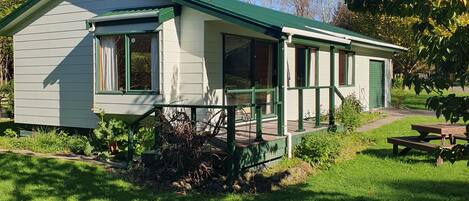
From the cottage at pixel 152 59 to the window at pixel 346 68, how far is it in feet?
10.0

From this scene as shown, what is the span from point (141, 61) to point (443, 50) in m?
8.20

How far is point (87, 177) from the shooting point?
28.7ft

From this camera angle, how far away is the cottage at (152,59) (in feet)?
35.9

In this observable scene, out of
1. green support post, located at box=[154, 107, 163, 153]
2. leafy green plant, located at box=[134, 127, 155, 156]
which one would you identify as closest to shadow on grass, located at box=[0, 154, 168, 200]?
green support post, located at box=[154, 107, 163, 153]

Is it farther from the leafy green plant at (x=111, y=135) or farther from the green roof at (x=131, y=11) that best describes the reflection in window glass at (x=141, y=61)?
the leafy green plant at (x=111, y=135)

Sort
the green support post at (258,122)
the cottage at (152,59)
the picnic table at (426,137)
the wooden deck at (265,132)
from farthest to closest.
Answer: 1. the cottage at (152,59)
2. the picnic table at (426,137)
3. the wooden deck at (265,132)
4. the green support post at (258,122)

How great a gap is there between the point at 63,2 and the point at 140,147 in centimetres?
495

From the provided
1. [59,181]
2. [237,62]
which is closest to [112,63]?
[237,62]

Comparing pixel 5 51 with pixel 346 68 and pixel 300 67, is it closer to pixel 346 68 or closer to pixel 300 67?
pixel 300 67

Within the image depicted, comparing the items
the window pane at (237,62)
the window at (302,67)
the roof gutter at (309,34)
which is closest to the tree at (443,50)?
the roof gutter at (309,34)

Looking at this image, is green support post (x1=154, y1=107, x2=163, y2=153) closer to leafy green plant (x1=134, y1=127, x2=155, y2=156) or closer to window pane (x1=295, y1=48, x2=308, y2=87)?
leafy green plant (x1=134, y1=127, x2=155, y2=156)

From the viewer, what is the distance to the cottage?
35.9 feet

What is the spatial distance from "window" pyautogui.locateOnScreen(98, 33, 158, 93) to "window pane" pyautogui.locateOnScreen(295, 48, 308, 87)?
16.7 ft

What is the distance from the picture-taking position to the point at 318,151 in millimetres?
9852
